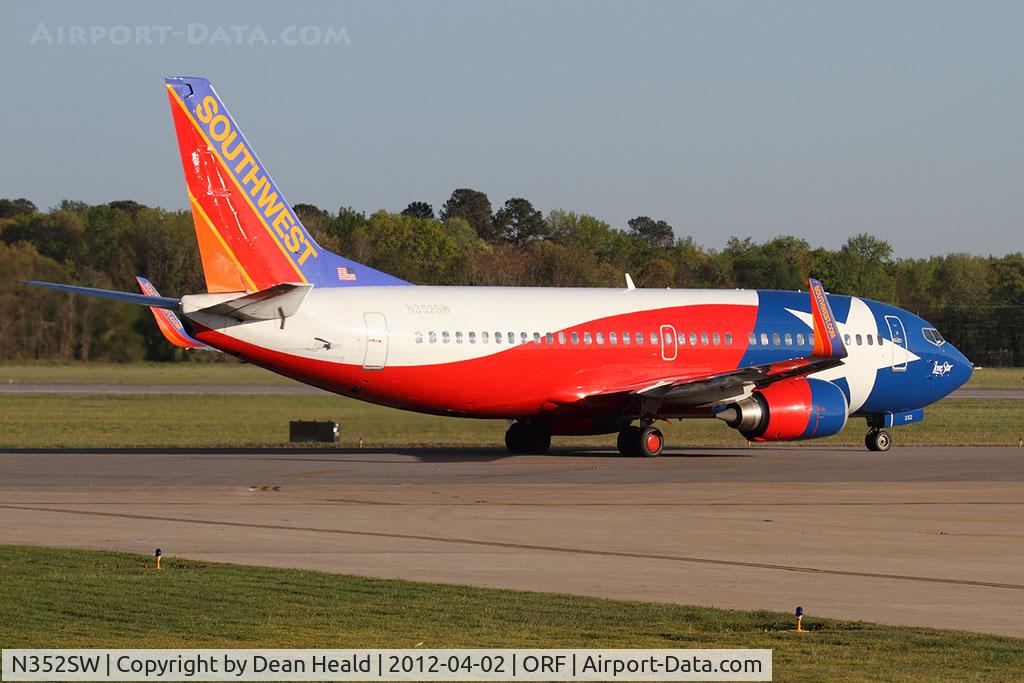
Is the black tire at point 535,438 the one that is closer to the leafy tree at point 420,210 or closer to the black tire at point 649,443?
the black tire at point 649,443

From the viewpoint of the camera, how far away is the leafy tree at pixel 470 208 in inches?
6270

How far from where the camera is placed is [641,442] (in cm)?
3409

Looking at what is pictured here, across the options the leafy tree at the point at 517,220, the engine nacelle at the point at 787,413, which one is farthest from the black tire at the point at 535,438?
the leafy tree at the point at 517,220

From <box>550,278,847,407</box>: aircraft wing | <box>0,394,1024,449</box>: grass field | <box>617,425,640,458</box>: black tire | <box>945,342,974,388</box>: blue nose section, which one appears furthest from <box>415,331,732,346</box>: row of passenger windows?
<box>945,342,974,388</box>: blue nose section

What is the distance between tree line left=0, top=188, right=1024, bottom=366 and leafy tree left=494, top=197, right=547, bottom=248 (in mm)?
188

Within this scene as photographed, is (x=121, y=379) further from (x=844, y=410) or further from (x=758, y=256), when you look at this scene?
(x=758, y=256)

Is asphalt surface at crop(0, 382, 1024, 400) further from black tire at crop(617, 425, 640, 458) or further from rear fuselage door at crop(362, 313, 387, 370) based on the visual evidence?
rear fuselage door at crop(362, 313, 387, 370)

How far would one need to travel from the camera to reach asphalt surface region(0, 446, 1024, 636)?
52.5 feet

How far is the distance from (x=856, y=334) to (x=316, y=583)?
80.0ft

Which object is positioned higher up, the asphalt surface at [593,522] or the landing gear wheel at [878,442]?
the landing gear wheel at [878,442]

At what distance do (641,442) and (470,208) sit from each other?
425ft

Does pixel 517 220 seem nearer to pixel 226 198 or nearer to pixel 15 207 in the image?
pixel 15 207

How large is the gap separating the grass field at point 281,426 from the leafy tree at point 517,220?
313 ft

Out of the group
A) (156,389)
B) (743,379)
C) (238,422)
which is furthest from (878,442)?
(156,389)
